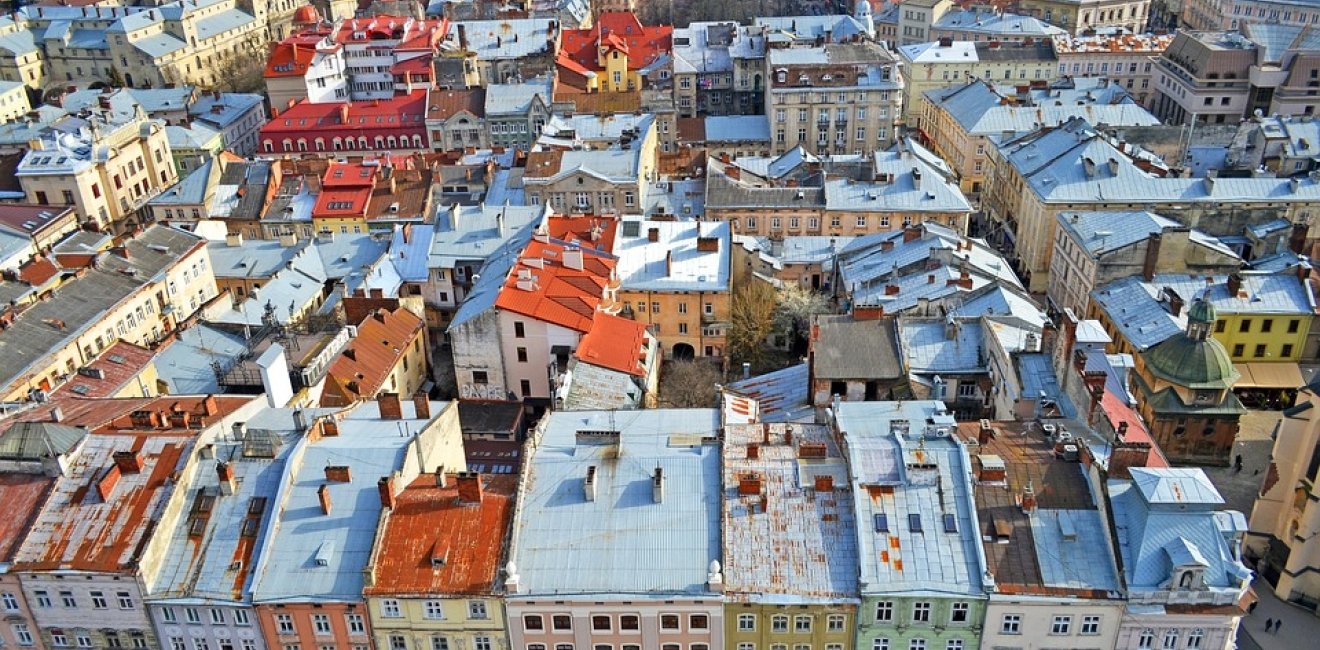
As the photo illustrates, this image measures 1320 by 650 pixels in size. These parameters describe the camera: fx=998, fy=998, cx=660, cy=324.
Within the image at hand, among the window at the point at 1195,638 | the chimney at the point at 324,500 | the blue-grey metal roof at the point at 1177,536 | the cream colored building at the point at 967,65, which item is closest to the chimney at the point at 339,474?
the chimney at the point at 324,500

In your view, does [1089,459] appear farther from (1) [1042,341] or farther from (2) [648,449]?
(2) [648,449]

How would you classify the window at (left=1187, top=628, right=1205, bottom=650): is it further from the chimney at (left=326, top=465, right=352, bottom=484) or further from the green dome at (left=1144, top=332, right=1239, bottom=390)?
the chimney at (left=326, top=465, right=352, bottom=484)

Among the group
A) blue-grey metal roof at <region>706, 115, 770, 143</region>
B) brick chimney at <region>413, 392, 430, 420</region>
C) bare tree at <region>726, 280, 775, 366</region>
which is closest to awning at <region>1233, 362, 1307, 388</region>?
bare tree at <region>726, 280, 775, 366</region>

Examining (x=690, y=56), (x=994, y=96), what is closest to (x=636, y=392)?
(x=994, y=96)

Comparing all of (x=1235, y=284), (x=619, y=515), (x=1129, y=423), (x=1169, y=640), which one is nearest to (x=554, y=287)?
(x=619, y=515)

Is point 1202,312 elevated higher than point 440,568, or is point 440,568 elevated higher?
point 1202,312

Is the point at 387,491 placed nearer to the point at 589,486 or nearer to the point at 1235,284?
the point at 589,486
